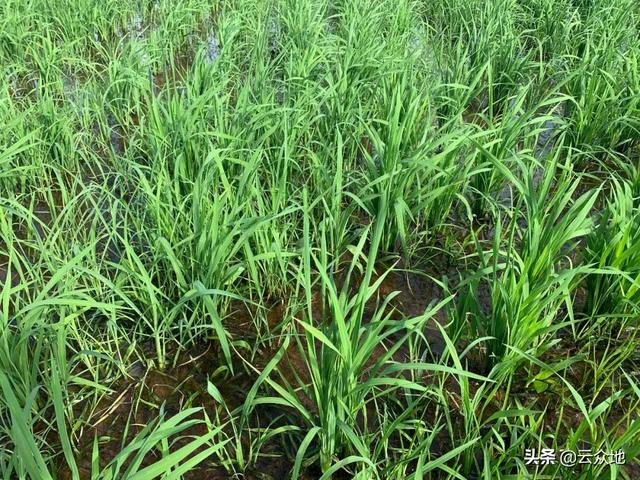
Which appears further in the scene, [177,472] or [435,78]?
[435,78]

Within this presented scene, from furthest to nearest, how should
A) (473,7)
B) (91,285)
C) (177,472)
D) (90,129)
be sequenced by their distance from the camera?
(473,7)
(90,129)
(91,285)
(177,472)

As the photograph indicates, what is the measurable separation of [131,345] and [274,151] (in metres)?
1.04

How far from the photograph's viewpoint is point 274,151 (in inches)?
95.2

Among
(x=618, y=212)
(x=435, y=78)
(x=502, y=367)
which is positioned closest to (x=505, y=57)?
(x=435, y=78)

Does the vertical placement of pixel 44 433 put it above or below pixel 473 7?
below

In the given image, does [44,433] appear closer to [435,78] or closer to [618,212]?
[618,212]

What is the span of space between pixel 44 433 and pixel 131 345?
0.34 meters

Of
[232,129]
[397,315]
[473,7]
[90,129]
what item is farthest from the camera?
[473,7]

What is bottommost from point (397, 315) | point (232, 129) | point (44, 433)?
point (397, 315)

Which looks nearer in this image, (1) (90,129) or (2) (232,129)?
(2) (232,129)

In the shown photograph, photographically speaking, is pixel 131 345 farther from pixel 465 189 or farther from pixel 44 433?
pixel 465 189

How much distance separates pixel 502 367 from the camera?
5.07 ft

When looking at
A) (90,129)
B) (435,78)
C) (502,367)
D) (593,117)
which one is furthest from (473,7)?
(502,367)

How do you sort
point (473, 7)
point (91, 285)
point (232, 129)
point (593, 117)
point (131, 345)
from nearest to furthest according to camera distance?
point (131, 345), point (91, 285), point (232, 129), point (593, 117), point (473, 7)
